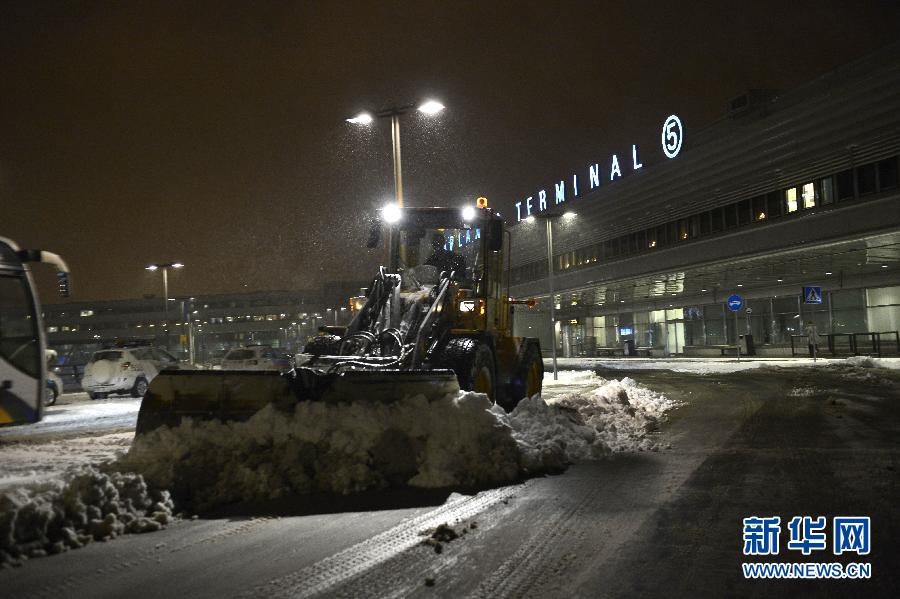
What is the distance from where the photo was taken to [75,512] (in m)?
5.79

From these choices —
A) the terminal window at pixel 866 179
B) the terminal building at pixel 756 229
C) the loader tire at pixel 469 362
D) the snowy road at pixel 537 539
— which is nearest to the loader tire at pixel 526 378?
the loader tire at pixel 469 362

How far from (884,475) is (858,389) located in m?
11.0

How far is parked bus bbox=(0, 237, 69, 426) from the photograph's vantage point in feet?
38.0

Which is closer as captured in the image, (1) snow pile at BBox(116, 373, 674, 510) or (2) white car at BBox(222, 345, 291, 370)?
(1) snow pile at BBox(116, 373, 674, 510)

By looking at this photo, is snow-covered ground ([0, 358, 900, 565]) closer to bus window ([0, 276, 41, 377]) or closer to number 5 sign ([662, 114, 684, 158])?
bus window ([0, 276, 41, 377])

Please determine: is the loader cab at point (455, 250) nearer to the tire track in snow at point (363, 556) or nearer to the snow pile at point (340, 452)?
the snow pile at point (340, 452)

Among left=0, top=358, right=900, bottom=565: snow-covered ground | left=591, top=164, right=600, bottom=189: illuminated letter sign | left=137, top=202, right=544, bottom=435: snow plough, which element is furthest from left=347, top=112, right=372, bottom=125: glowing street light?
left=591, top=164, right=600, bottom=189: illuminated letter sign

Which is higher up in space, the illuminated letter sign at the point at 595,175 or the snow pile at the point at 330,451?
the illuminated letter sign at the point at 595,175

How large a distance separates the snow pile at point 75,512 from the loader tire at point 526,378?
7046 millimetres

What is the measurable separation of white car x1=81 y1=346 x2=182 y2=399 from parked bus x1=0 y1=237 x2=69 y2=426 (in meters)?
11.7

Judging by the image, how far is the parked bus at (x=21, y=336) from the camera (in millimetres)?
11586

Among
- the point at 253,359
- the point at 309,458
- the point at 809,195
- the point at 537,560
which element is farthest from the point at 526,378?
the point at 809,195

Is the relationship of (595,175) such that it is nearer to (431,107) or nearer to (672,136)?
(672,136)

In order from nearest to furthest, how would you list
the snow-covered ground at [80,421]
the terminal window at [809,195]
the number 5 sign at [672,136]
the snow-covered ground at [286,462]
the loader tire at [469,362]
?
1. the snow-covered ground at [286,462]
2. the loader tire at [469,362]
3. the snow-covered ground at [80,421]
4. the terminal window at [809,195]
5. the number 5 sign at [672,136]
